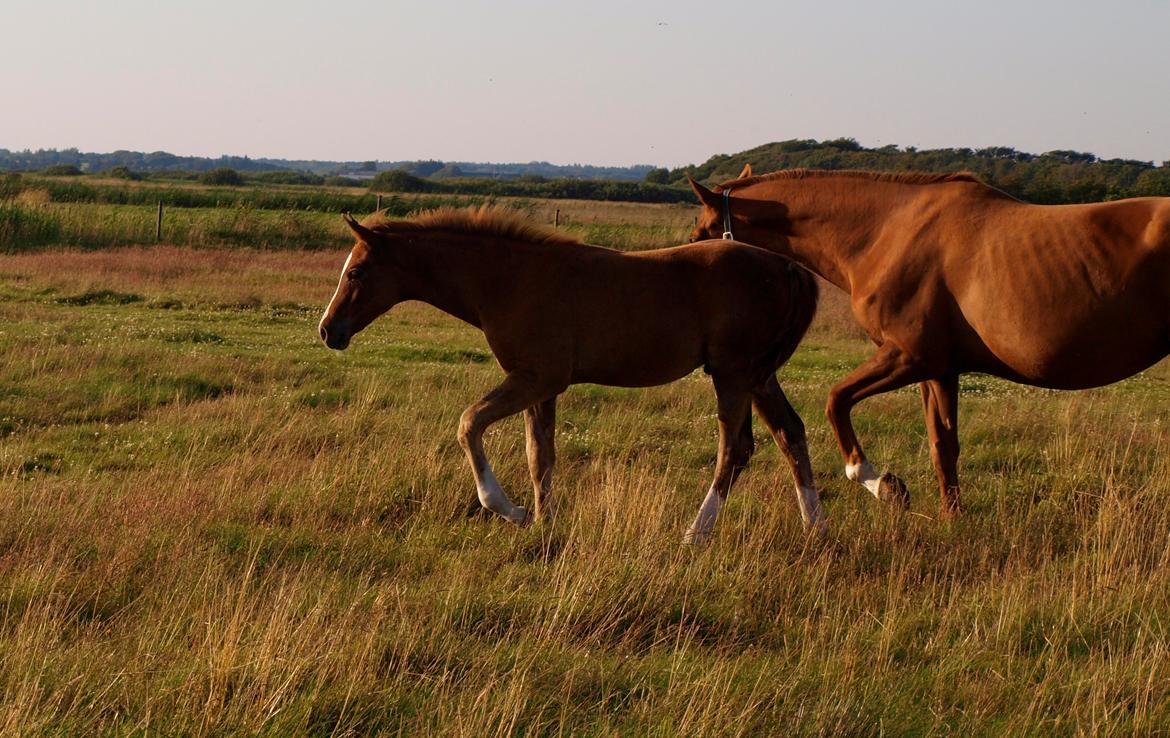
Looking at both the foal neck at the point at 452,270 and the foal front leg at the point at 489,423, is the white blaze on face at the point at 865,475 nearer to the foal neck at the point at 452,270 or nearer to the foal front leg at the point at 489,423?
the foal front leg at the point at 489,423

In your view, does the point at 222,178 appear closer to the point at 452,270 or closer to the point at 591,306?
the point at 452,270

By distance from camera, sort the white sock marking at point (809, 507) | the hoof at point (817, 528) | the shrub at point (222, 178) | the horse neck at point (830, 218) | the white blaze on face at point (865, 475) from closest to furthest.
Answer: the hoof at point (817, 528)
the white sock marking at point (809, 507)
the white blaze on face at point (865, 475)
the horse neck at point (830, 218)
the shrub at point (222, 178)

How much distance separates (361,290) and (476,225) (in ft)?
2.52

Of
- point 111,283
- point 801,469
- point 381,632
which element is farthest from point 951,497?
point 111,283

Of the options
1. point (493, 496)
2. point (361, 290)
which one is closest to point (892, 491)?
point (493, 496)

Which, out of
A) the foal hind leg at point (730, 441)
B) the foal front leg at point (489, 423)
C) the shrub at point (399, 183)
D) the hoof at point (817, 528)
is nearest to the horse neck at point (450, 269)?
the foal front leg at point (489, 423)

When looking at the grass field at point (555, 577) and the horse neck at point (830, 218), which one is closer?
the grass field at point (555, 577)

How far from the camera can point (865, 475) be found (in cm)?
700

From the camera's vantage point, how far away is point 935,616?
201 inches

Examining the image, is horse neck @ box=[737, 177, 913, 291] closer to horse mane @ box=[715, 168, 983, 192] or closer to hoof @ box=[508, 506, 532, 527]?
horse mane @ box=[715, 168, 983, 192]

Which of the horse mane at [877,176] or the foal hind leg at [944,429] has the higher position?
the horse mane at [877,176]

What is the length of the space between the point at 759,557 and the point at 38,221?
1041 inches

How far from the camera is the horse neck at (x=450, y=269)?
261 inches

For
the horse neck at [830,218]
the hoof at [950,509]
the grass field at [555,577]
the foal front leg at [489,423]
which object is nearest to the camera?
the grass field at [555,577]
